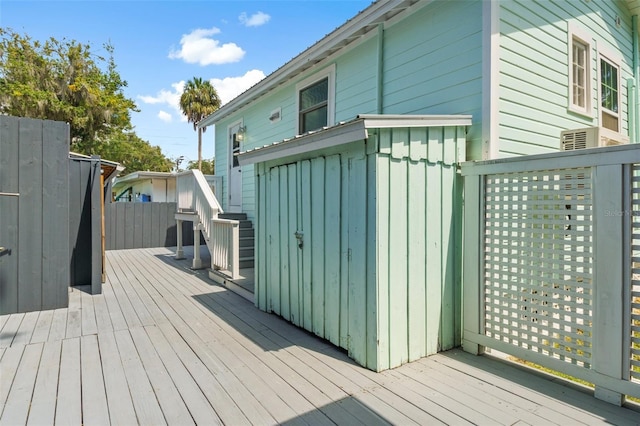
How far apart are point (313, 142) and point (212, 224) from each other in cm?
363

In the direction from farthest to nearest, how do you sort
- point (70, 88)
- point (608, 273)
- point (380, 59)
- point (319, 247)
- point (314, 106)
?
1. point (70, 88)
2. point (314, 106)
3. point (380, 59)
4. point (319, 247)
5. point (608, 273)

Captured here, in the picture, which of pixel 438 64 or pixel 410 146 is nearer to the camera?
pixel 410 146

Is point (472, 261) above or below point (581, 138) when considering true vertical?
below

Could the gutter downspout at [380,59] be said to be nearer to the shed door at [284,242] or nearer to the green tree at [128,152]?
the shed door at [284,242]

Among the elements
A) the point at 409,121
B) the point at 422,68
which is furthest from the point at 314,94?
the point at 409,121

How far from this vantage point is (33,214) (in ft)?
13.4

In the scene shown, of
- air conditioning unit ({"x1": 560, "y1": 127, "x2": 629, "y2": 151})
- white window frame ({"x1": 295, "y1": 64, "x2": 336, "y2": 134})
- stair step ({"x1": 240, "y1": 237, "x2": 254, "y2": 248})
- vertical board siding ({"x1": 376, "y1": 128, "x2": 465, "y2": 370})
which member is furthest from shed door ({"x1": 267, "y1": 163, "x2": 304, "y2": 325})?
air conditioning unit ({"x1": 560, "y1": 127, "x2": 629, "y2": 151})

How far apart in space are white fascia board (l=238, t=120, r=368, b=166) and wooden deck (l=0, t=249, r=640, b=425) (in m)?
1.88

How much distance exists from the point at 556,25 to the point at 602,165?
2778mm

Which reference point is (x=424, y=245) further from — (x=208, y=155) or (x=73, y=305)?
(x=208, y=155)

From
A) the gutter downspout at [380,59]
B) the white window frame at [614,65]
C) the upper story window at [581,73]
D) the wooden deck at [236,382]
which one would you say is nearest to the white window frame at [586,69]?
the upper story window at [581,73]

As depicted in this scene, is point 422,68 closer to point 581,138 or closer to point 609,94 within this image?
point 581,138

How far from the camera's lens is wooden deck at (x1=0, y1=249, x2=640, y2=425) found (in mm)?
2031

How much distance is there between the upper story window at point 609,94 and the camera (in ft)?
15.9
